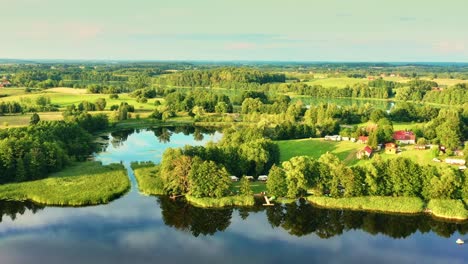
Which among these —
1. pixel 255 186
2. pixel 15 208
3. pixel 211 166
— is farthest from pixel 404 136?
pixel 15 208

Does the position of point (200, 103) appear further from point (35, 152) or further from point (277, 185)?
point (277, 185)

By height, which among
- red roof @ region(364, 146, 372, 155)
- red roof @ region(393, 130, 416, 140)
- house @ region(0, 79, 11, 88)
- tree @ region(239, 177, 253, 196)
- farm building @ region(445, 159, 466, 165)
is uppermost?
house @ region(0, 79, 11, 88)

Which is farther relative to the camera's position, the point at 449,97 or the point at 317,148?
Answer: the point at 449,97

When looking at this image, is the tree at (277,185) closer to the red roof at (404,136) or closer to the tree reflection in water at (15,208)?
the tree reflection in water at (15,208)

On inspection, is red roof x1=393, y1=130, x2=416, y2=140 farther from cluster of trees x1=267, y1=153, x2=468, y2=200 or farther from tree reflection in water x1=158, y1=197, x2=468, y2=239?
tree reflection in water x1=158, y1=197, x2=468, y2=239


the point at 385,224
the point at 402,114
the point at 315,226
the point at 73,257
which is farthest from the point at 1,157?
the point at 402,114

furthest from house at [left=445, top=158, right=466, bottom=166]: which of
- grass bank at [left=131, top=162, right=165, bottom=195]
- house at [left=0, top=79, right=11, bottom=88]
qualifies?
house at [left=0, top=79, right=11, bottom=88]

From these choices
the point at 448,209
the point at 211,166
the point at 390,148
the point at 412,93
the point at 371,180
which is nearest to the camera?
the point at 448,209
